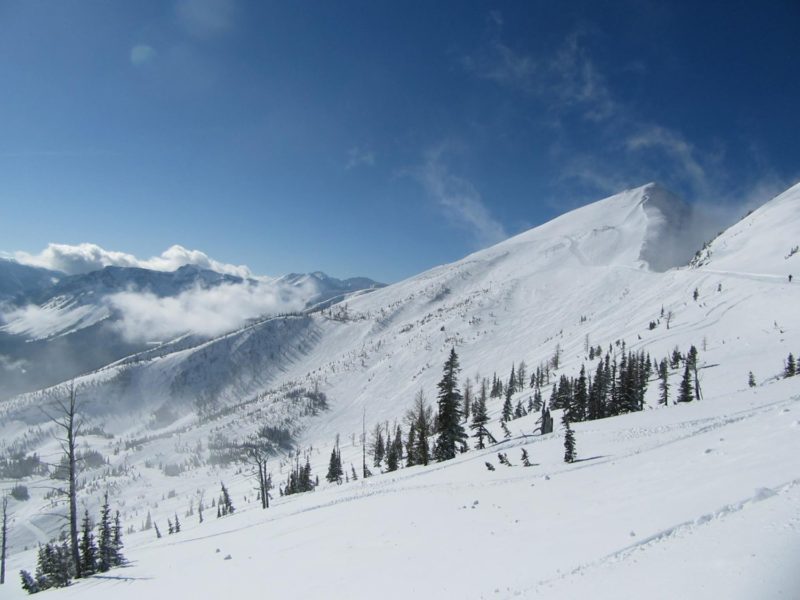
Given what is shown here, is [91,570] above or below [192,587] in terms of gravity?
below

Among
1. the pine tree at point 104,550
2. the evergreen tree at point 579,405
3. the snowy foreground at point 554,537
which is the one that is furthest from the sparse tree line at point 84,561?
the evergreen tree at point 579,405

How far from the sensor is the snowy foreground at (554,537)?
8.00m

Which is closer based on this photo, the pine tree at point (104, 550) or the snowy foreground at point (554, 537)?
the snowy foreground at point (554, 537)

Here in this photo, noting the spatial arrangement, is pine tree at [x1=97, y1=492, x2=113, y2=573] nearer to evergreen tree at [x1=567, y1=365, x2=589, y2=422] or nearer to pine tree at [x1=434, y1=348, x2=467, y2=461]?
pine tree at [x1=434, y1=348, x2=467, y2=461]

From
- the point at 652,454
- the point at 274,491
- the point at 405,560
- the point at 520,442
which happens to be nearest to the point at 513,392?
the point at 274,491

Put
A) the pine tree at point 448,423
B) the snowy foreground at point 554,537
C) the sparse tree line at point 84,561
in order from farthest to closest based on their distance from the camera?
the pine tree at point 448,423, the sparse tree line at point 84,561, the snowy foreground at point 554,537

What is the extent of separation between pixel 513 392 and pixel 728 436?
445 feet

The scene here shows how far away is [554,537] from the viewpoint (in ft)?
39.6

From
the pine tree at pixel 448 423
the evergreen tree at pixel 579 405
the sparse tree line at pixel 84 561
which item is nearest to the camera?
the sparse tree line at pixel 84 561

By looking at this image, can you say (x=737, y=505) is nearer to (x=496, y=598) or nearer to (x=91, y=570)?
(x=496, y=598)

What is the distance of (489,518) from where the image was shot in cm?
1619

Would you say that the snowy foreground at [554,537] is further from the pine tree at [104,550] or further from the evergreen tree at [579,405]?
the evergreen tree at [579,405]

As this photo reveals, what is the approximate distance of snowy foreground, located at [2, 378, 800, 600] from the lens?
8.00 m

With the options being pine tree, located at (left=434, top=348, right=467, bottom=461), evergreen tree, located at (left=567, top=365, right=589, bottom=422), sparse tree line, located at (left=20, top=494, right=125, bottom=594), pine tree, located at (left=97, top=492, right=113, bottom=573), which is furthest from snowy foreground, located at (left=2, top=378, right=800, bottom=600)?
evergreen tree, located at (left=567, top=365, right=589, bottom=422)
